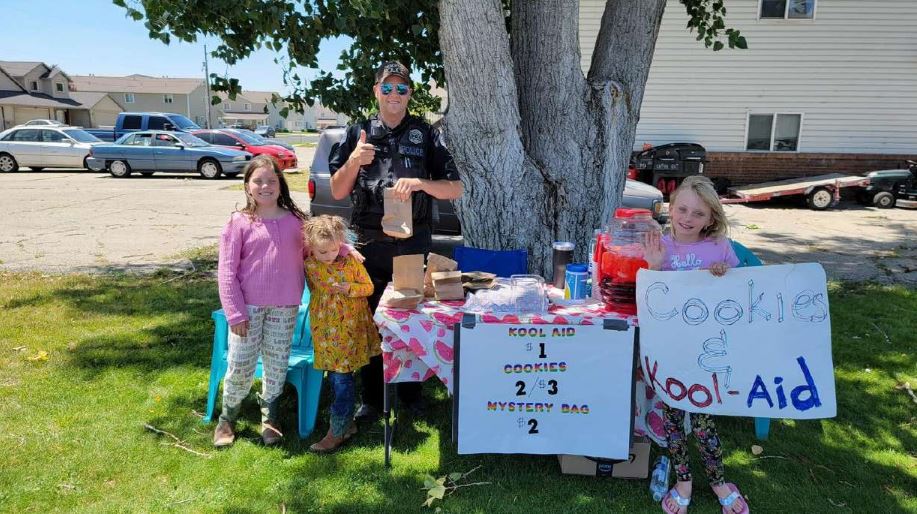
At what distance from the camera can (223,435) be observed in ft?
11.5

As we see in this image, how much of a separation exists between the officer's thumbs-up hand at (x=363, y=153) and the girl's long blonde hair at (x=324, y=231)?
1.13ft

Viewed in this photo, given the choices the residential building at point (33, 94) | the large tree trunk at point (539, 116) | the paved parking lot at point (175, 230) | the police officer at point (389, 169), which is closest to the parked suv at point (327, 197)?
the paved parking lot at point (175, 230)

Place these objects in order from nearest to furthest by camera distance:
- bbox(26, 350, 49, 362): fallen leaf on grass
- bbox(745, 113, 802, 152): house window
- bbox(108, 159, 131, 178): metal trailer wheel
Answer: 1. bbox(26, 350, 49, 362): fallen leaf on grass
2. bbox(745, 113, 802, 152): house window
3. bbox(108, 159, 131, 178): metal trailer wheel

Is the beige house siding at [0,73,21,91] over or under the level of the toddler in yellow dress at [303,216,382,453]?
over

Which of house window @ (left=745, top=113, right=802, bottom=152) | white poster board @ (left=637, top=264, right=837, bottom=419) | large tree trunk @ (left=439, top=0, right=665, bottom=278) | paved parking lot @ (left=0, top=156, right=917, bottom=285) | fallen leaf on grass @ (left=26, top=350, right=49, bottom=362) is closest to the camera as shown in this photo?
white poster board @ (left=637, top=264, right=837, bottom=419)

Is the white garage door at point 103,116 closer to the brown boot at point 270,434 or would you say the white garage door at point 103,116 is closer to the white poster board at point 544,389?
the brown boot at point 270,434

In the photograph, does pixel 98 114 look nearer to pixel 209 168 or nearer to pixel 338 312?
pixel 209 168

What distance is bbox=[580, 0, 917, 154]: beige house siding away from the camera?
46.5 ft

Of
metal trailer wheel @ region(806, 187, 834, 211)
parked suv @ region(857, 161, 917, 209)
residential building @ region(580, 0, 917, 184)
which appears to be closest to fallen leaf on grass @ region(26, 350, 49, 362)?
residential building @ region(580, 0, 917, 184)

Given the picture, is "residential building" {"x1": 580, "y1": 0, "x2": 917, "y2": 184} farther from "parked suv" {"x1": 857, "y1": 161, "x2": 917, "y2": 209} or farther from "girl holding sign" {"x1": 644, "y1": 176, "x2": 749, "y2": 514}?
"girl holding sign" {"x1": 644, "y1": 176, "x2": 749, "y2": 514}

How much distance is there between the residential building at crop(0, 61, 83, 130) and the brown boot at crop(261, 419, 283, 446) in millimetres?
50196

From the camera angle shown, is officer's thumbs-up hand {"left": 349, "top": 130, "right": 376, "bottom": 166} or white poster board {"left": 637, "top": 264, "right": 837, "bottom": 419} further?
officer's thumbs-up hand {"left": 349, "top": 130, "right": 376, "bottom": 166}

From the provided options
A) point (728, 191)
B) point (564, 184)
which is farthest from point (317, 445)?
point (728, 191)

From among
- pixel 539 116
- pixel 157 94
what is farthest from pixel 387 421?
pixel 157 94
